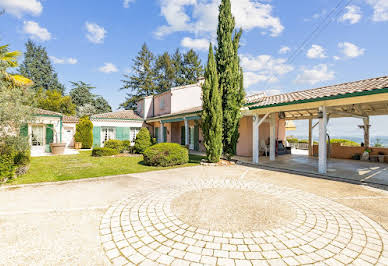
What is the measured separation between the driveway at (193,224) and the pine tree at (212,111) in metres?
3.86

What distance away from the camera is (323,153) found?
23.0ft

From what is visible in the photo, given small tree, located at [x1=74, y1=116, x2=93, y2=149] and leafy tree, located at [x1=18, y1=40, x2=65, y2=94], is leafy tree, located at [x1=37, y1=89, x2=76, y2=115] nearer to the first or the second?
leafy tree, located at [x1=18, y1=40, x2=65, y2=94]

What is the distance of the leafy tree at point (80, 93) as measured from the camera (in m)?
33.8

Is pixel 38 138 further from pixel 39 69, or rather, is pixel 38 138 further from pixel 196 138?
pixel 39 69

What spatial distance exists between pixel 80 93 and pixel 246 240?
1567 inches

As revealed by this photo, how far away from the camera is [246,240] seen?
8.69ft

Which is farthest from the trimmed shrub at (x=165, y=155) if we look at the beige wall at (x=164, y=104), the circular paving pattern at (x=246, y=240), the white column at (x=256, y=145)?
the beige wall at (x=164, y=104)

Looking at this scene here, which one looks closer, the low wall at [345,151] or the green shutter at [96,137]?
the low wall at [345,151]

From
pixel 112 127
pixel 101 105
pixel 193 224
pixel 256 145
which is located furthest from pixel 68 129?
pixel 193 224

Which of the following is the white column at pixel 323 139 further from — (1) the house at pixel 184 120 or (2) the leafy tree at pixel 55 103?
(2) the leafy tree at pixel 55 103

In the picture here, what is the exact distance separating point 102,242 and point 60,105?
1337 inches

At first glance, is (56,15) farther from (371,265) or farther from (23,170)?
(371,265)

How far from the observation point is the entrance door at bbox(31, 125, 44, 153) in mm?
14219

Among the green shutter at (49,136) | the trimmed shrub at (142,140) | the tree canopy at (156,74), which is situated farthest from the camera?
the tree canopy at (156,74)
